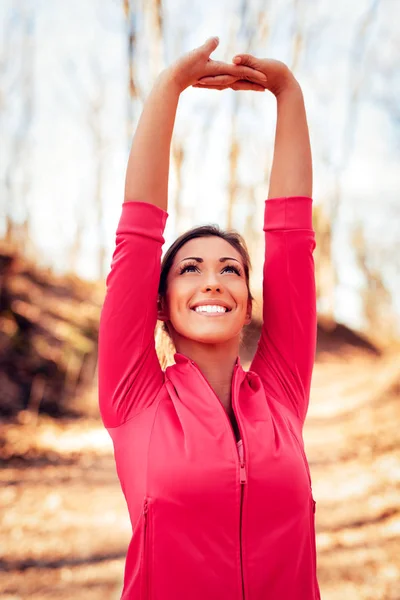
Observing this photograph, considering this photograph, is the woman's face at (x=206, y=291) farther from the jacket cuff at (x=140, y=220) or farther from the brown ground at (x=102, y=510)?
the brown ground at (x=102, y=510)

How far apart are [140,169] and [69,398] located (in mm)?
6533

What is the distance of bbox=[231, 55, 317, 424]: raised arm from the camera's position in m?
1.66

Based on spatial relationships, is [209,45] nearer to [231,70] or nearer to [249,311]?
[231,70]

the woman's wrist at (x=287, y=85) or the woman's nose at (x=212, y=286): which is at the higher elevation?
the woman's wrist at (x=287, y=85)

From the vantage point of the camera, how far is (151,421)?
142 cm

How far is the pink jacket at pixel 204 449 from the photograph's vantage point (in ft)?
4.23

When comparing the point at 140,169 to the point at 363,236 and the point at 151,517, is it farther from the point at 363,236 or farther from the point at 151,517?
the point at 363,236

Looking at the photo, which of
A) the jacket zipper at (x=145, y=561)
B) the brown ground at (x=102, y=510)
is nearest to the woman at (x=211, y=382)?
the jacket zipper at (x=145, y=561)

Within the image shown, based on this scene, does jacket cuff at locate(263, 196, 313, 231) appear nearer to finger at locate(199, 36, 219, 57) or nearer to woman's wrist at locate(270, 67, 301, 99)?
woman's wrist at locate(270, 67, 301, 99)

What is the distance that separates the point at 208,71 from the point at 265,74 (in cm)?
19

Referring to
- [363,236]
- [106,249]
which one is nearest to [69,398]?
[106,249]

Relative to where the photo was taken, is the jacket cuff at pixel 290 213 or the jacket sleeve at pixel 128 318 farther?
the jacket cuff at pixel 290 213

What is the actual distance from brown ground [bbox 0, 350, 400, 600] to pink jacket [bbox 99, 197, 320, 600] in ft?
8.13

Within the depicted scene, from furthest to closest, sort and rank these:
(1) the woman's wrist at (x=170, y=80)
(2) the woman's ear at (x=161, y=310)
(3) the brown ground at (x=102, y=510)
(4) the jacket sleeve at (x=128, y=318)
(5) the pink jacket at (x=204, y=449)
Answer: (3) the brown ground at (x=102, y=510), (2) the woman's ear at (x=161, y=310), (1) the woman's wrist at (x=170, y=80), (4) the jacket sleeve at (x=128, y=318), (5) the pink jacket at (x=204, y=449)
